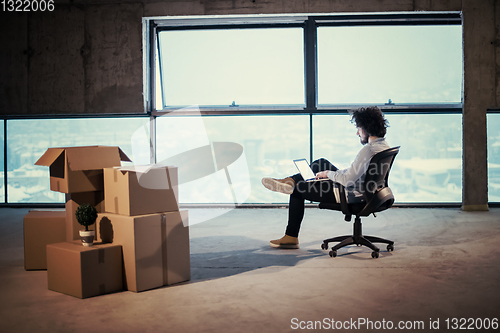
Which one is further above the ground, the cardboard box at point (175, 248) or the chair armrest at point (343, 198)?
the chair armrest at point (343, 198)

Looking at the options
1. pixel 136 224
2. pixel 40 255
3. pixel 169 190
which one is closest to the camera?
pixel 136 224

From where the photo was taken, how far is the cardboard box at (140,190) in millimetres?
2590

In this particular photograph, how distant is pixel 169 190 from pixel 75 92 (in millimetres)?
4207

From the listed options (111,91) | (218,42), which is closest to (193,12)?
(218,42)

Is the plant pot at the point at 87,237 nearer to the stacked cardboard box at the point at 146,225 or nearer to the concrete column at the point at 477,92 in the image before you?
the stacked cardboard box at the point at 146,225

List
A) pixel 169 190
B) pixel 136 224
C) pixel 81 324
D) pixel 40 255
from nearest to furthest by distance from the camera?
pixel 81 324 < pixel 136 224 < pixel 169 190 < pixel 40 255

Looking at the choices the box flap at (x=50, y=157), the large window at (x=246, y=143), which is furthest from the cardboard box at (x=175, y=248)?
the large window at (x=246, y=143)

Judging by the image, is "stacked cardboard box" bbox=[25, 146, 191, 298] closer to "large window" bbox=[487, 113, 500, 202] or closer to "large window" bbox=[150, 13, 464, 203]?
"large window" bbox=[150, 13, 464, 203]

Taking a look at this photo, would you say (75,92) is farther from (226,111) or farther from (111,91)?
(226,111)

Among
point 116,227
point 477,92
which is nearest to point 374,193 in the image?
point 116,227

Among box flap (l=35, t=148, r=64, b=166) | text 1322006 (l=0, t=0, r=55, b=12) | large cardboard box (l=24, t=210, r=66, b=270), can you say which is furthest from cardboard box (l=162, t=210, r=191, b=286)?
text 1322006 (l=0, t=0, r=55, b=12)

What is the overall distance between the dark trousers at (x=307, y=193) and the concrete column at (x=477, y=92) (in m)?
3.20

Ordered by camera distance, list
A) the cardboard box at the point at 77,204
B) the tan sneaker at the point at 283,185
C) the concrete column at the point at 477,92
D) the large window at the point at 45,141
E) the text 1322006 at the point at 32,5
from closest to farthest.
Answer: the cardboard box at the point at 77,204
the tan sneaker at the point at 283,185
the concrete column at the point at 477,92
the text 1322006 at the point at 32,5
the large window at the point at 45,141

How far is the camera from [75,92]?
20.5ft
